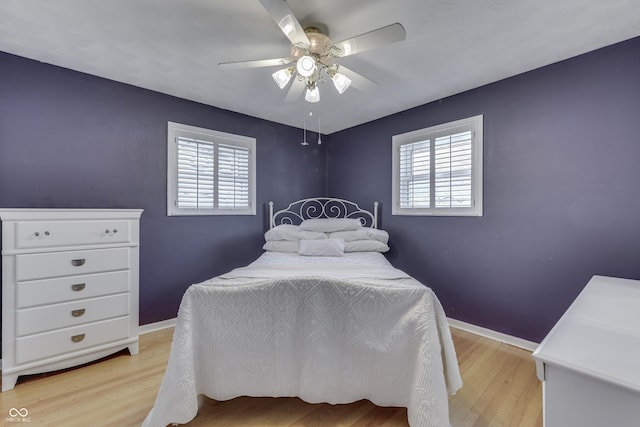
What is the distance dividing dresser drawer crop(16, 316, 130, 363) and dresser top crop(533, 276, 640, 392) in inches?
109

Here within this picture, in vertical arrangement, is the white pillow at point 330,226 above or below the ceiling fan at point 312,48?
below

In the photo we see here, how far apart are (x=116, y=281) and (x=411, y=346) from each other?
7.53 feet

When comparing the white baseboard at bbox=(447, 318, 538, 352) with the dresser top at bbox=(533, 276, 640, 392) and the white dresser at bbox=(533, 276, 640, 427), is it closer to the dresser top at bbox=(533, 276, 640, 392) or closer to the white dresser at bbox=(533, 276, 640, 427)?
Answer: the dresser top at bbox=(533, 276, 640, 392)

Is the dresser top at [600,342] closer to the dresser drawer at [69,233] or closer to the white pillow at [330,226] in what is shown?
the white pillow at [330,226]

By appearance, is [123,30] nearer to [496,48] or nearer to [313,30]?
[313,30]

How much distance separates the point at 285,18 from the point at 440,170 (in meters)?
2.23

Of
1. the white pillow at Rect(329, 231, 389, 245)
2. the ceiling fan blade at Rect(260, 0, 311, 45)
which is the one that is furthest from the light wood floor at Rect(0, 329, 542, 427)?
the ceiling fan blade at Rect(260, 0, 311, 45)

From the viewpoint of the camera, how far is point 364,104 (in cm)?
312

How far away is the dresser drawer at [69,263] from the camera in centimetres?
190

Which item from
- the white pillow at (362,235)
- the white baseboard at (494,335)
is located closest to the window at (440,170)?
the white pillow at (362,235)

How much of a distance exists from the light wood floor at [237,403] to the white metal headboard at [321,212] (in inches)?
77.1

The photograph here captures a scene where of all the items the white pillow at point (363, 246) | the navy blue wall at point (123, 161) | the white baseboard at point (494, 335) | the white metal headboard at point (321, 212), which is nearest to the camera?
the navy blue wall at point (123, 161)

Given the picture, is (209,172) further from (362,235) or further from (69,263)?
(362,235)

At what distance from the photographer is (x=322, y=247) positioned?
288 cm
